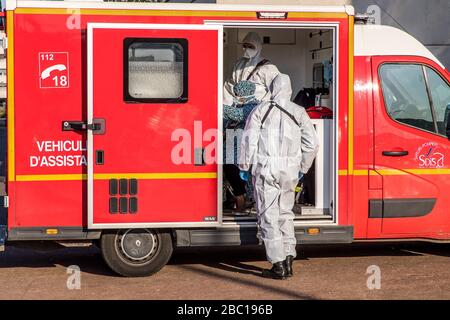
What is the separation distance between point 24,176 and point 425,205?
154 inches

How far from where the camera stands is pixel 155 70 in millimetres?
Answer: 7273

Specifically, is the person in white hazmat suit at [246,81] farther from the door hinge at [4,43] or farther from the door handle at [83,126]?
the door hinge at [4,43]

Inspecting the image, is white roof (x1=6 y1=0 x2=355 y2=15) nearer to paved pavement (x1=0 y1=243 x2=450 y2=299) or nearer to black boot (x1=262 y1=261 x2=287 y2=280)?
black boot (x1=262 y1=261 x2=287 y2=280)

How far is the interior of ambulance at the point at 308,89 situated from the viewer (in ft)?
25.4

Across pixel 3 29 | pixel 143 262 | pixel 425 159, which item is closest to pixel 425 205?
pixel 425 159

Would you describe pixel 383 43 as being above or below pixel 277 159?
above

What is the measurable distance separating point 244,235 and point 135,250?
1.06 m

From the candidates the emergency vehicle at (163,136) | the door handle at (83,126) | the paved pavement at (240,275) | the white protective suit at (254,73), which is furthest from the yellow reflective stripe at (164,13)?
the paved pavement at (240,275)

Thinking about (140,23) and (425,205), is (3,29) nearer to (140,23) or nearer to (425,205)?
(140,23)

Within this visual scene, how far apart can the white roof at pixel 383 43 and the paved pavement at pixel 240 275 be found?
220 centimetres

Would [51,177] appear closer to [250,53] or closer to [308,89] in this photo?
[250,53]
